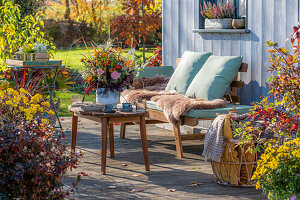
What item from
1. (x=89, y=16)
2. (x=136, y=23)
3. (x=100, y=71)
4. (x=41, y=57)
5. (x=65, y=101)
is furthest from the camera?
(x=89, y=16)

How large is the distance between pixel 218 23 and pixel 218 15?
90mm

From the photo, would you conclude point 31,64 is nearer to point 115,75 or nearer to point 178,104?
point 115,75

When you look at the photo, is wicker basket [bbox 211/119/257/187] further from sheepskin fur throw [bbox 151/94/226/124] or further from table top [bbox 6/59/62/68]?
table top [bbox 6/59/62/68]

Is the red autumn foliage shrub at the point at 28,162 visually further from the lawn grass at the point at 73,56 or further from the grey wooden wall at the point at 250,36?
the lawn grass at the point at 73,56

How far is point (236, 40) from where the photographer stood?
5.64 metres

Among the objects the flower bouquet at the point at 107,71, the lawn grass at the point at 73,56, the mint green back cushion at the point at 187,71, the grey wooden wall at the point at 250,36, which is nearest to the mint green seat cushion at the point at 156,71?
the grey wooden wall at the point at 250,36

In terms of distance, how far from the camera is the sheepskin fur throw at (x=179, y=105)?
504 centimetres

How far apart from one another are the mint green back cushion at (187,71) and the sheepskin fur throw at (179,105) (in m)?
0.44

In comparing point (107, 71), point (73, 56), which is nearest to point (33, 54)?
point (107, 71)

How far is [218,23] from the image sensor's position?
5.88m

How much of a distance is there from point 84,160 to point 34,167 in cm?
227

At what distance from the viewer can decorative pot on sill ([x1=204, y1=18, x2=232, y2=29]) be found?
5.77 metres

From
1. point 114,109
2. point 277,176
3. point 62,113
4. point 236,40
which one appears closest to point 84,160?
point 114,109

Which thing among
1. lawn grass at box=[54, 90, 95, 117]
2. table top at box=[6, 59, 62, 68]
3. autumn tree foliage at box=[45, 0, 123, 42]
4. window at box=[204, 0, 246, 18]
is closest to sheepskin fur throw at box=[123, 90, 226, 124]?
window at box=[204, 0, 246, 18]
